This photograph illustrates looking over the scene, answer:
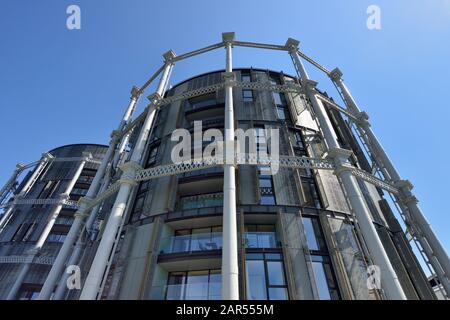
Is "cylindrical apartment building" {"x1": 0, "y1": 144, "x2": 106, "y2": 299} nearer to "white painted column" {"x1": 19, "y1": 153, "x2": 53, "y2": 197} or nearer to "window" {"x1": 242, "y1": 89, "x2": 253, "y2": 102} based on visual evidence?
"white painted column" {"x1": 19, "y1": 153, "x2": 53, "y2": 197}

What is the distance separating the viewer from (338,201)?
15.2 metres

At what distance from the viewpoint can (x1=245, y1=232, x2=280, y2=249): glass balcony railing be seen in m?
13.0

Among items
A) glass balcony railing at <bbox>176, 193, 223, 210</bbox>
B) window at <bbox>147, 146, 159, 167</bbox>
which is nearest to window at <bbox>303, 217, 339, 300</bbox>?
glass balcony railing at <bbox>176, 193, 223, 210</bbox>

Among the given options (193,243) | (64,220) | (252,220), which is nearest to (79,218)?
(193,243)

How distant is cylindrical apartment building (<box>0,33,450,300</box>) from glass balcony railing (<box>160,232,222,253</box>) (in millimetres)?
59

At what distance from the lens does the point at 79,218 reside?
14539mm

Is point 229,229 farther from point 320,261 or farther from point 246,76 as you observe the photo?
point 246,76

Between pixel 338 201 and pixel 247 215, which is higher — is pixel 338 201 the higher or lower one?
the higher one

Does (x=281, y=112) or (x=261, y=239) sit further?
(x=281, y=112)

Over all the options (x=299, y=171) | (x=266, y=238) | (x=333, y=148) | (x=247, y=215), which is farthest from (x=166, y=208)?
(x=333, y=148)

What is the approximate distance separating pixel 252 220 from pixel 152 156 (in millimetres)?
10924
